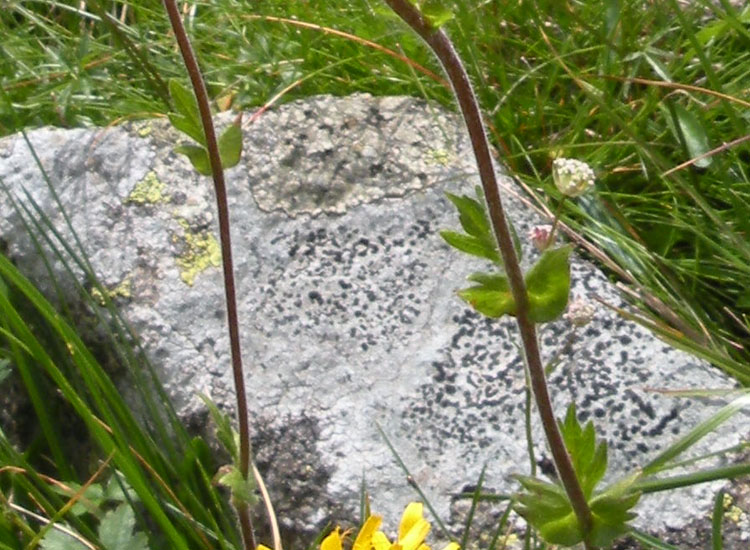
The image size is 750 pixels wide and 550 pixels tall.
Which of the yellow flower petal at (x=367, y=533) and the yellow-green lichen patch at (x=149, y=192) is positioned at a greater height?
the yellow-green lichen patch at (x=149, y=192)

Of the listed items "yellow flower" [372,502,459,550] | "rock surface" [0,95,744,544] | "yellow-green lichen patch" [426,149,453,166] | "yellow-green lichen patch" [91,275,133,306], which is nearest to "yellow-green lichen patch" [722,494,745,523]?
"rock surface" [0,95,744,544]

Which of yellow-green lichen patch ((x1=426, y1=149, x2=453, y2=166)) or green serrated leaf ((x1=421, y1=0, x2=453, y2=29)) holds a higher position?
yellow-green lichen patch ((x1=426, y1=149, x2=453, y2=166))

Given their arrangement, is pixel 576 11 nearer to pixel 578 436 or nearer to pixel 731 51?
pixel 731 51

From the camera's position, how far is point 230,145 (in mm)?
1307

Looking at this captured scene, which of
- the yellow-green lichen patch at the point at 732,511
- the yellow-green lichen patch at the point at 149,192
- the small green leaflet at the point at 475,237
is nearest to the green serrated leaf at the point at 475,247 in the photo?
the small green leaflet at the point at 475,237

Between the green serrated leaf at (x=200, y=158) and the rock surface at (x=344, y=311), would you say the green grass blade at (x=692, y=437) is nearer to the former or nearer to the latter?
the rock surface at (x=344, y=311)

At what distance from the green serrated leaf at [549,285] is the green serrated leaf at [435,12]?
0.29 metres

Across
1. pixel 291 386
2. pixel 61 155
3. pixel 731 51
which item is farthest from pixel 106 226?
pixel 731 51

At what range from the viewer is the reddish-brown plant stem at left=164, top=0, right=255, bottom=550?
1193 mm

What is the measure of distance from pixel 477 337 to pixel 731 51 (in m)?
0.81

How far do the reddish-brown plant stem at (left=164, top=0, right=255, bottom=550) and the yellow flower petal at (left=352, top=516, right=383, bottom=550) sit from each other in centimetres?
27

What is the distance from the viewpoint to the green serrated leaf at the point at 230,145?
1.30m

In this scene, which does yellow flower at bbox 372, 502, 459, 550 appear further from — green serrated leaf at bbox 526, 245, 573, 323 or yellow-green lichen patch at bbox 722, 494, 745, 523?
yellow-green lichen patch at bbox 722, 494, 745, 523

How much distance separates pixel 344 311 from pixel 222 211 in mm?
498
